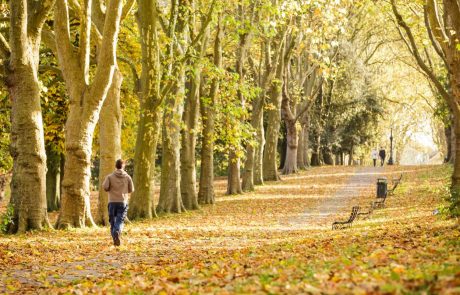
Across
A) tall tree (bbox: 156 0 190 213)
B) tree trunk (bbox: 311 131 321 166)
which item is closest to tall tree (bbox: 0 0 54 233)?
tall tree (bbox: 156 0 190 213)

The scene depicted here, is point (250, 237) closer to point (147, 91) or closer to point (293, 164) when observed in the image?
point (147, 91)

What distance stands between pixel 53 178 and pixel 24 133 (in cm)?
1776

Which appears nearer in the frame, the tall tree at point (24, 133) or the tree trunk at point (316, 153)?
the tall tree at point (24, 133)

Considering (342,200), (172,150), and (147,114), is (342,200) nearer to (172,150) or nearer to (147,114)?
(172,150)

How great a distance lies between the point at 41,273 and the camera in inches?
464

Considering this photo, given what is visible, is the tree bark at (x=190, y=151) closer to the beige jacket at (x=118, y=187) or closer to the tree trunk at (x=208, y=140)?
the tree trunk at (x=208, y=140)

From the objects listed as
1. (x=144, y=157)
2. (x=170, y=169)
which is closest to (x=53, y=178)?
(x=170, y=169)

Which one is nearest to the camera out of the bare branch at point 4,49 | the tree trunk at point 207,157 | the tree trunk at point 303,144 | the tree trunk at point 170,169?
the bare branch at point 4,49

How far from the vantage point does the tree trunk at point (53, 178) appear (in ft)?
109

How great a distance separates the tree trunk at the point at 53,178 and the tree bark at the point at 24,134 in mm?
16184

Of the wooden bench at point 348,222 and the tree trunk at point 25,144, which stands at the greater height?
the tree trunk at point 25,144

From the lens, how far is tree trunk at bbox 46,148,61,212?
33.4 m

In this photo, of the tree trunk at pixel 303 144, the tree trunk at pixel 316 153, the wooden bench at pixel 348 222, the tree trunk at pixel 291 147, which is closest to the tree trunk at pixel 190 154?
the wooden bench at pixel 348 222

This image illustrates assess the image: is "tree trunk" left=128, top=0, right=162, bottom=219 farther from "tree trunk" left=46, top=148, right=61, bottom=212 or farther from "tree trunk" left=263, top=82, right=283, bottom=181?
"tree trunk" left=263, top=82, right=283, bottom=181
